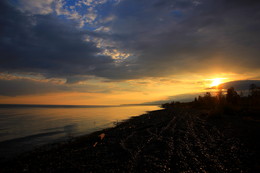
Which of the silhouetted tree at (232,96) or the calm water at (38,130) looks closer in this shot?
the calm water at (38,130)

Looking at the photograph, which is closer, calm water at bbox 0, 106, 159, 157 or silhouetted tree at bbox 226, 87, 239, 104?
calm water at bbox 0, 106, 159, 157

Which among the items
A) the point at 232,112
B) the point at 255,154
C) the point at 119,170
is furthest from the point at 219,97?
the point at 119,170

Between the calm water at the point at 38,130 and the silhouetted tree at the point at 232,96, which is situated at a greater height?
the silhouetted tree at the point at 232,96

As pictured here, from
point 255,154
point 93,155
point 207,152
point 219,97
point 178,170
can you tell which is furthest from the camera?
point 219,97

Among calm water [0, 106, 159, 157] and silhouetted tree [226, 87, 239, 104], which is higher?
silhouetted tree [226, 87, 239, 104]

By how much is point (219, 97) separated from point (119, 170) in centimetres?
10752

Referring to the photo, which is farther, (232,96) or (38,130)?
(232,96)

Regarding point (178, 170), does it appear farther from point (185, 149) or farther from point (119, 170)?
point (185, 149)

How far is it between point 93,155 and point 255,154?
11803 millimetres

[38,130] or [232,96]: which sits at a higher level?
[232,96]

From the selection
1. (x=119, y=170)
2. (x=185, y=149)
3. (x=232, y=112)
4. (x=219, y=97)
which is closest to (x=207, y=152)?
(x=185, y=149)

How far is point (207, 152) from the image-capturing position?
35.5 ft

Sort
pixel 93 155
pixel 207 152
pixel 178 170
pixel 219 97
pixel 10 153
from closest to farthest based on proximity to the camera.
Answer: pixel 178 170, pixel 207 152, pixel 93 155, pixel 10 153, pixel 219 97

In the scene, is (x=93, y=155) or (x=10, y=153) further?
(x=10, y=153)
